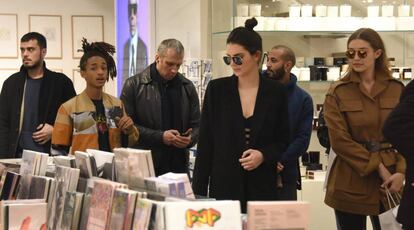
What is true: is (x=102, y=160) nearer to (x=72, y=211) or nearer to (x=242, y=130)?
(x=72, y=211)

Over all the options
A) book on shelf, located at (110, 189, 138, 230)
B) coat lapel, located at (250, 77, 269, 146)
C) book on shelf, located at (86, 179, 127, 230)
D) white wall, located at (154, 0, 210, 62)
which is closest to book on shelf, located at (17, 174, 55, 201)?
book on shelf, located at (86, 179, 127, 230)

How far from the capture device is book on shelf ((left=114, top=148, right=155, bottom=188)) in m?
2.92

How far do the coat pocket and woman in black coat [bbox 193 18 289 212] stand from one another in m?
0.39

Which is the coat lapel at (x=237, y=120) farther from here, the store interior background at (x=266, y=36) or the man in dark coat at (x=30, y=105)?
A: the store interior background at (x=266, y=36)

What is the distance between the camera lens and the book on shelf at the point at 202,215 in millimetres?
2333

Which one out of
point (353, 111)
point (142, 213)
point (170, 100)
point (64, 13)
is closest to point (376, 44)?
point (353, 111)

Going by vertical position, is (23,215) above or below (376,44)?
below

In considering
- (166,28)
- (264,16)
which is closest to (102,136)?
(264,16)

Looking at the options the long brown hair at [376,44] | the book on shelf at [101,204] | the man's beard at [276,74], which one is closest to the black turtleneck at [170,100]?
the man's beard at [276,74]

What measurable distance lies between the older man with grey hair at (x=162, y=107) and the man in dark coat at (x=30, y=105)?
0.58 metres

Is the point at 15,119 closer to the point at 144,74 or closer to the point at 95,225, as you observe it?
the point at 144,74

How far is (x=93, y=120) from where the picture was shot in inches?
176

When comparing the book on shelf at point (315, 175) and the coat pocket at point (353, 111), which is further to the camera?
the book on shelf at point (315, 175)

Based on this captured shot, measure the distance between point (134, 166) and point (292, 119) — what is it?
202 cm
